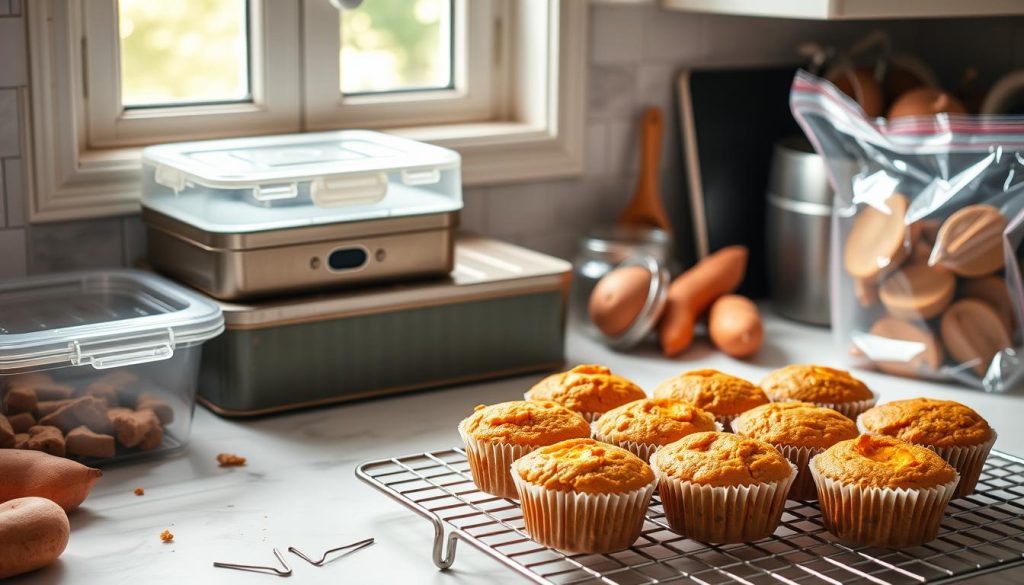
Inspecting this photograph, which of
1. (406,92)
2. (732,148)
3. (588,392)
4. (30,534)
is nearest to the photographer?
(30,534)

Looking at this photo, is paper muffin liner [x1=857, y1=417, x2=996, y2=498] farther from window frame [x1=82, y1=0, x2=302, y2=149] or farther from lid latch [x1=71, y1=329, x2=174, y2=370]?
window frame [x1=82, y1=0, x2=302, y2=149]

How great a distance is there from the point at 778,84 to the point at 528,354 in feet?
2.33

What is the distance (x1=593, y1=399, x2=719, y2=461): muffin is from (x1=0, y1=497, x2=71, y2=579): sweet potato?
490 millimetres

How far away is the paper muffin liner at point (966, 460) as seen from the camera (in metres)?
1.26

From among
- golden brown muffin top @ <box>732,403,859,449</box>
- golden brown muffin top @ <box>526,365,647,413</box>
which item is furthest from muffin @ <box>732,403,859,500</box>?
golden brown muffin top @ <box>526,365,647,413</box>

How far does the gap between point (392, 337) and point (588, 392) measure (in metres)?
0.33

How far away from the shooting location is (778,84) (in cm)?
214

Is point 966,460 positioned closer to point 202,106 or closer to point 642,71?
point 642,71

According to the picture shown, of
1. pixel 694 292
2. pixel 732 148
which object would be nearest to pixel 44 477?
pixel 694 292

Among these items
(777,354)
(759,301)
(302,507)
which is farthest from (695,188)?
(302,507)

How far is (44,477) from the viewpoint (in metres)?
1.23

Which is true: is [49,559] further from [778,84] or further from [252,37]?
[778,84]

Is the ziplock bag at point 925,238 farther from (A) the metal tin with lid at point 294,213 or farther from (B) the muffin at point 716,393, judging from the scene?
(A) the metal tin with lid at point 294,213

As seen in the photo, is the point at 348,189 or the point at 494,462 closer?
the point at 494,462
